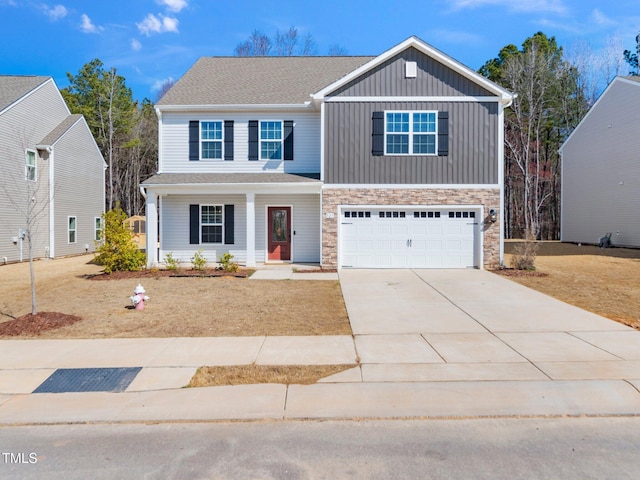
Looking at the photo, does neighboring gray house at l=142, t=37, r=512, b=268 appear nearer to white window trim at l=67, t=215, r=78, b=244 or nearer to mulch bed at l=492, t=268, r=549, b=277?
mulch bed at l=492, t=268, r=549, b=277

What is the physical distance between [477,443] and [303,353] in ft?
9.40

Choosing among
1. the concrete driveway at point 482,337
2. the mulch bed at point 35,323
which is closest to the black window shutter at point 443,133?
the concrete driveway at point 482,337

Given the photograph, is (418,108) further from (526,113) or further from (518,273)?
(526,113)

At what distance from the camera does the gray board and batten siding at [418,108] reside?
15195 millimetres

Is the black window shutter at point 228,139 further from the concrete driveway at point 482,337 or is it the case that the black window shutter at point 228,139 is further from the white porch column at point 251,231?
the concrete driveway at point 482,337

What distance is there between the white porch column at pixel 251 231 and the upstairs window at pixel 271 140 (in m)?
1.94

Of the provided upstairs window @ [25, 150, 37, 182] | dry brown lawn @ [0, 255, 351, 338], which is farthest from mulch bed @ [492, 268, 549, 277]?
upstairs window @ [25, 150, 37, 182]

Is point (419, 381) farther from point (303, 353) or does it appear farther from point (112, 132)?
point (112, 132)

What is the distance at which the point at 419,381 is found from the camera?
518 centimetres

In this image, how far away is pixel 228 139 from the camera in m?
16.8

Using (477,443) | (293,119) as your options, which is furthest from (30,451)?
(293,119)

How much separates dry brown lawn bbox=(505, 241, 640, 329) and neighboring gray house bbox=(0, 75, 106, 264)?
17397mm

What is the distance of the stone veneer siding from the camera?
599 inches

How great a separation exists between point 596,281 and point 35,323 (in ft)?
45.7
